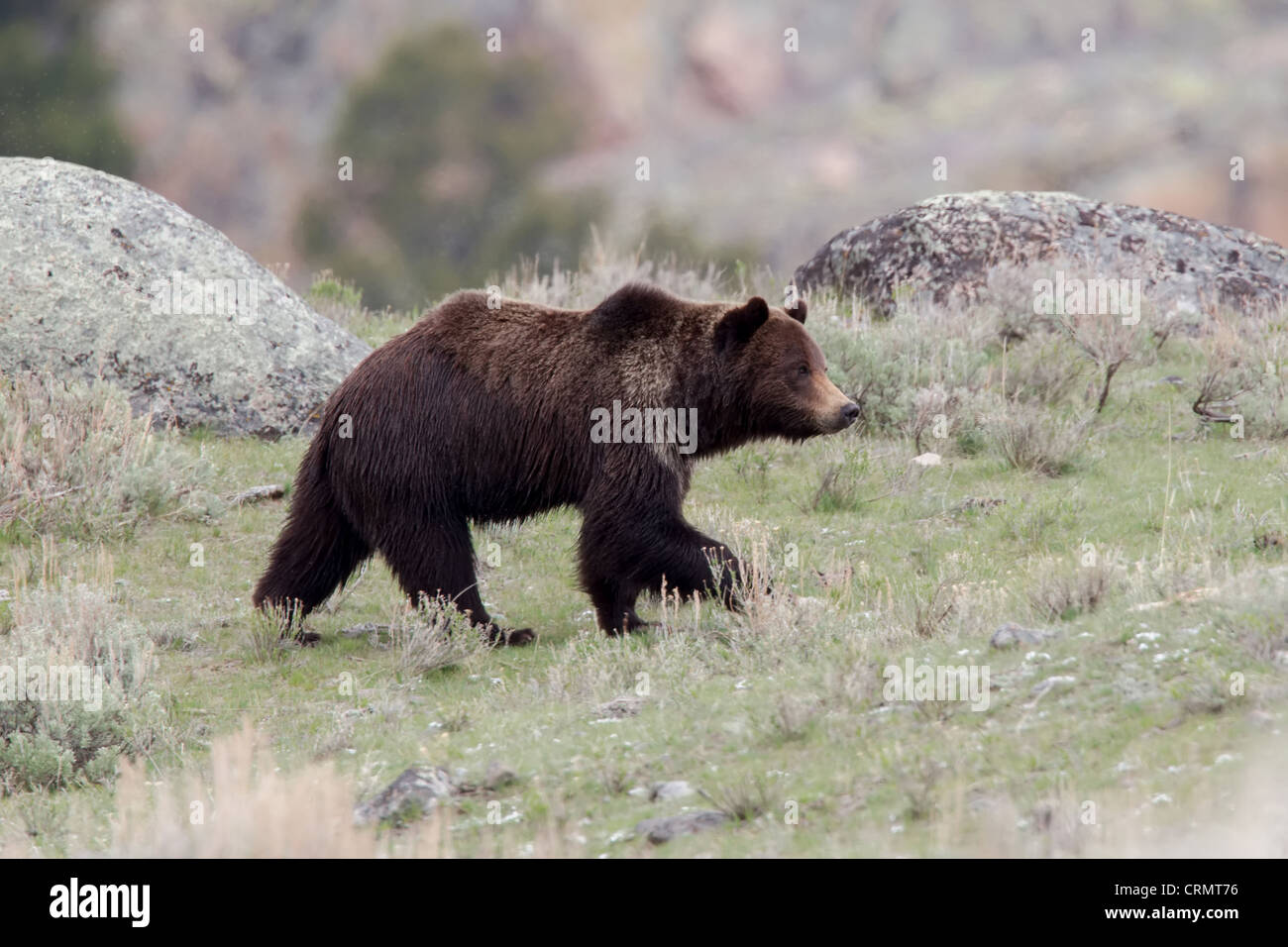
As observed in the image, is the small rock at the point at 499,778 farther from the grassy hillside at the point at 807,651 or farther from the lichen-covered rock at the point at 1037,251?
the lichen-covered rock at the point at 1037,251

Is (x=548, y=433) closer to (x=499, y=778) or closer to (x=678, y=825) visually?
(x=499, y=778)

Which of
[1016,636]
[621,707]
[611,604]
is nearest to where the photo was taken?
[1016,636]

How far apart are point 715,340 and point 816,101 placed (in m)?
40.4

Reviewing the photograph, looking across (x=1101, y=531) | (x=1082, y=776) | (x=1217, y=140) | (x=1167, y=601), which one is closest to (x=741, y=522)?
(x=1101, y=531)

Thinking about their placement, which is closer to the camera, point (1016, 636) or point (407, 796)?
point (407, 796)

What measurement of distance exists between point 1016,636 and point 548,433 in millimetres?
2736

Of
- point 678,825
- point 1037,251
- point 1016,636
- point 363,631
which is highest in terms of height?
point 1037,251

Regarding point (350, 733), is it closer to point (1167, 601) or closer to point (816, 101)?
point (1167, 601)

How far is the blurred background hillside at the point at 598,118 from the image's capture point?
107 feet

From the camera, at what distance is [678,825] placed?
4863 mm

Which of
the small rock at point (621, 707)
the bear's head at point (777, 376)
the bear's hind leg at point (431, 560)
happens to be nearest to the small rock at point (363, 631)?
the bear's hind leg at point (431, 560)

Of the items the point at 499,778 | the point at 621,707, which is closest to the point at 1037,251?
the point at 621,707

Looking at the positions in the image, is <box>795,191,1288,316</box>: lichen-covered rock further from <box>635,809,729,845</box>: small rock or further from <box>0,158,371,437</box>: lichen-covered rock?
<box>635,809,729,845</box>: small rock

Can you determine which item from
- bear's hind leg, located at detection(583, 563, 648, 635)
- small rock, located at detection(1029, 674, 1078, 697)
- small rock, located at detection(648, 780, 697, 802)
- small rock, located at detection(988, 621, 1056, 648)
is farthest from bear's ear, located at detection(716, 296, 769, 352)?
small rock, located at detection(648, 780, 697, 802)
